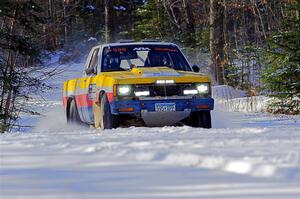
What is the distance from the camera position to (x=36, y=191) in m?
3.48

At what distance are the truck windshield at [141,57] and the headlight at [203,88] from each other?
1229 mm

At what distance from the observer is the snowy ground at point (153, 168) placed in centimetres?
345

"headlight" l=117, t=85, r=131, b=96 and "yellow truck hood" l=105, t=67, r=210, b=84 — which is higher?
"yellow truck hood" l=105, t=67, r=210, b=84

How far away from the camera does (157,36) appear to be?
3400cm

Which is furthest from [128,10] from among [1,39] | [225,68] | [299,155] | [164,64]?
[299,155]

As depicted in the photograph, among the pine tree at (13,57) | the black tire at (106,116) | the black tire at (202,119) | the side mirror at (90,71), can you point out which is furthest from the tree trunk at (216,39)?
the black tire at (106,116)

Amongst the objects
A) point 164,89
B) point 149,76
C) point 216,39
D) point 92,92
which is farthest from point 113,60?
point 216,39

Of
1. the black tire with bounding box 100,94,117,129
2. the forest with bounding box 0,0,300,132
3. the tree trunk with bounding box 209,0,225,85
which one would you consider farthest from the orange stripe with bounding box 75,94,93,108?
the tree trunk with bounding box 209,0,225,85

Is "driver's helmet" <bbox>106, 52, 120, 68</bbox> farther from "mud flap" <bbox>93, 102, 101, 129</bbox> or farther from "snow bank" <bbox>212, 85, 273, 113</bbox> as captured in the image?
"snow bank" <bbox>212, 85, 273, 113</bbox>

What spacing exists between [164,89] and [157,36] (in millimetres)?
25572

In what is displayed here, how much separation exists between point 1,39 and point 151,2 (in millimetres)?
21224

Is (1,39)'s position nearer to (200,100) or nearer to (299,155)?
(200,100)

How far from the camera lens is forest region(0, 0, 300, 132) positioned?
47.2 feet

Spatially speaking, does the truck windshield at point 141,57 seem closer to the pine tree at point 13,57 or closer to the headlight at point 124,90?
the headlight at point 124,90
